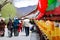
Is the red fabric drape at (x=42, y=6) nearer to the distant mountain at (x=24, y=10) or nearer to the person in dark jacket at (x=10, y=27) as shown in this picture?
the distant mountain at (x=24, y=10)

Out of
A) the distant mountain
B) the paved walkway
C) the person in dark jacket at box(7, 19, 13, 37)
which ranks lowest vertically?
the paved walkway

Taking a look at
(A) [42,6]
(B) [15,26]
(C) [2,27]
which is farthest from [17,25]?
(A) [42,6]

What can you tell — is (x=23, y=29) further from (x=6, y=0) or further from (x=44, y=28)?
(x=6, y=0)

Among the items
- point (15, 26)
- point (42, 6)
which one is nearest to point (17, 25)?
point (15, 26)

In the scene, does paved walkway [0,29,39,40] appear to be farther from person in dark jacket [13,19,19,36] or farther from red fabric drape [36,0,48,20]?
red fabric drape [36,0,48,20]

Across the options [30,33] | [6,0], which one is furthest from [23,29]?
[6,0]

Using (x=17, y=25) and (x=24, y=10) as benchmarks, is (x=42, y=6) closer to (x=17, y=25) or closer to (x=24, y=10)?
(x=24, y=10)

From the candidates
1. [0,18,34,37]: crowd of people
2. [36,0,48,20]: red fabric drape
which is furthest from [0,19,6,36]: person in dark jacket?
[36,0,48,20]: red fabric drape

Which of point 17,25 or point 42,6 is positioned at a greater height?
point 42,6

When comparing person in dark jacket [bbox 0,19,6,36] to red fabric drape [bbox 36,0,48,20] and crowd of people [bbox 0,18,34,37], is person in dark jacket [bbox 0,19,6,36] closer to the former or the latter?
crowd of people [bbox 0,18,34,37]

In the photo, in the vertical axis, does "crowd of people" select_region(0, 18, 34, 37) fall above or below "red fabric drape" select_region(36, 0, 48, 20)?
below

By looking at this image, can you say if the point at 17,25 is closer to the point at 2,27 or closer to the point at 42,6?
the point at 2,27

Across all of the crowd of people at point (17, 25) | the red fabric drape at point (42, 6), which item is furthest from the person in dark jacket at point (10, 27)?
the red fabric drape at point (42, 6)

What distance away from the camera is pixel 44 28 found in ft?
4.90
